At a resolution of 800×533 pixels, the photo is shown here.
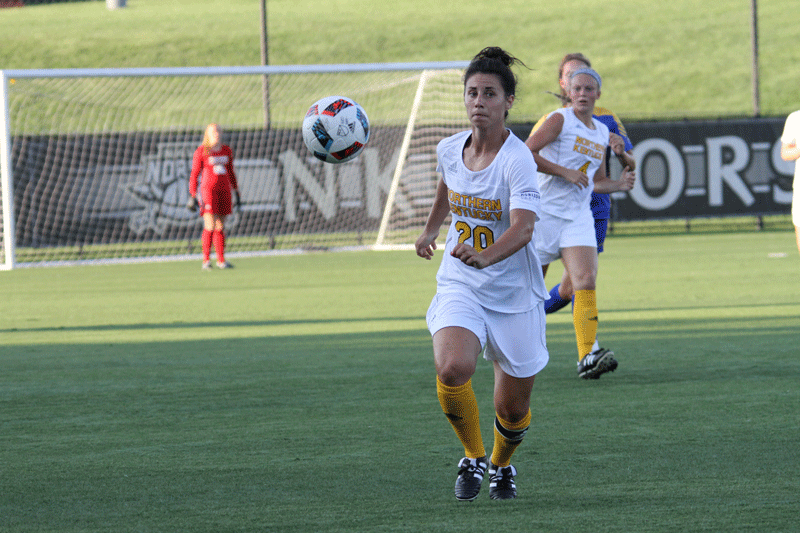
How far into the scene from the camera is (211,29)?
56.8 metres

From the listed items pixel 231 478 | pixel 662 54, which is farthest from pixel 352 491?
pixel 662 54

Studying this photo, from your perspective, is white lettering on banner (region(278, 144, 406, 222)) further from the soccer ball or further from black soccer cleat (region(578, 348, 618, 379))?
the soccer ball

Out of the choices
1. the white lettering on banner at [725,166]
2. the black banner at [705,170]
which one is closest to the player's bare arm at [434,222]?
the black banner at [705,170]

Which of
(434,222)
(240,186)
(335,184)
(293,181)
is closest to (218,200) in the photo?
(240,186)

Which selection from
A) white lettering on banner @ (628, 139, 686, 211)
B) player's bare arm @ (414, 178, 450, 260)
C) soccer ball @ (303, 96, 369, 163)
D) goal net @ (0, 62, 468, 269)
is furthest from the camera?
white lettering on banner @ (628, 139, 686, 211)

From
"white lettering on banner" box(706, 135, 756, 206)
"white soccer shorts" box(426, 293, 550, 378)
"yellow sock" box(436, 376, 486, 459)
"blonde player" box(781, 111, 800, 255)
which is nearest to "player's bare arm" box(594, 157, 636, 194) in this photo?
"blonde player" box(781, 111, 800, 255)

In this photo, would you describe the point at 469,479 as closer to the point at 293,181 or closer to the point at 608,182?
the point at 608,182

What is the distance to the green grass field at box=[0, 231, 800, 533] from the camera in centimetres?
434

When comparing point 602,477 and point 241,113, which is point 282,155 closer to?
point 602,477

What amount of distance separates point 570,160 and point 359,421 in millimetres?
2599

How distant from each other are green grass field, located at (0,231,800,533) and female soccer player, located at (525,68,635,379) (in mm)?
571

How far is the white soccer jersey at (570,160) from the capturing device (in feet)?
24.7

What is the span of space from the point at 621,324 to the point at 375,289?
13.6ft

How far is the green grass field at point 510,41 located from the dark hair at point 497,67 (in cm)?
3958
